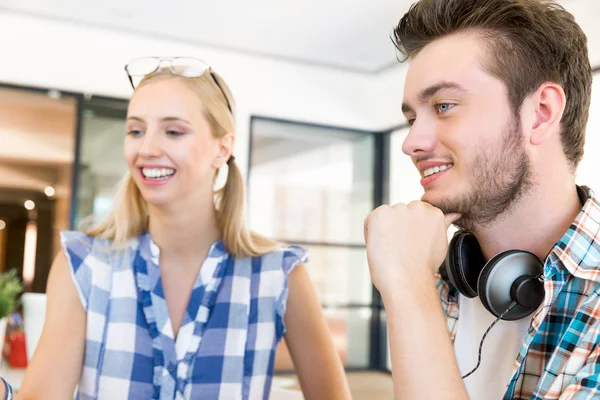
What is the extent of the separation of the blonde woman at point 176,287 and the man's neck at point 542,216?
0.59 m

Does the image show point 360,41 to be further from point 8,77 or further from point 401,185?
point 8,77

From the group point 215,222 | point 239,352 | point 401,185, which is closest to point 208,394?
point 239,352

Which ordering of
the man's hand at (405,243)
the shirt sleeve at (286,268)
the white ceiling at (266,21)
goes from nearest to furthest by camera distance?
the man's hand at (405,243) < the shirt sleeve at (286,268) < the white ceiling at (266,21)

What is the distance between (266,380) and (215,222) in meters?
0.43

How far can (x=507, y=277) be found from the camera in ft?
3.25

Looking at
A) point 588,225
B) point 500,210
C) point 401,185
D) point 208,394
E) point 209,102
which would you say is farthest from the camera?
point 401,185

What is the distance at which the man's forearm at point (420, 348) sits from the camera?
33.0 inches

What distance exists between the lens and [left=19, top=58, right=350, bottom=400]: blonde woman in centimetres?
138

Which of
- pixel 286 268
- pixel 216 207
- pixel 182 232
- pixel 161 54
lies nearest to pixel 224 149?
pixel 216 207

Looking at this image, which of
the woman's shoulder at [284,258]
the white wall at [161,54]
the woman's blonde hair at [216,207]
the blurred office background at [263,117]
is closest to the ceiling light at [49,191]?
the blurred office background at [263,117]

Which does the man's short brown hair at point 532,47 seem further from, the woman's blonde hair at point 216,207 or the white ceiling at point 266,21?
the white ceiling at point 266,21

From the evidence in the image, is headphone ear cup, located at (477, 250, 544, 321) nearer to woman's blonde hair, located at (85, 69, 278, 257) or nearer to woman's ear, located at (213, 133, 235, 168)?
woman's blonde hair, located at (85, 69, 278, 257)

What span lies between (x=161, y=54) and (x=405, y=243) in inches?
192

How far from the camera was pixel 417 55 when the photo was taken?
116cm
